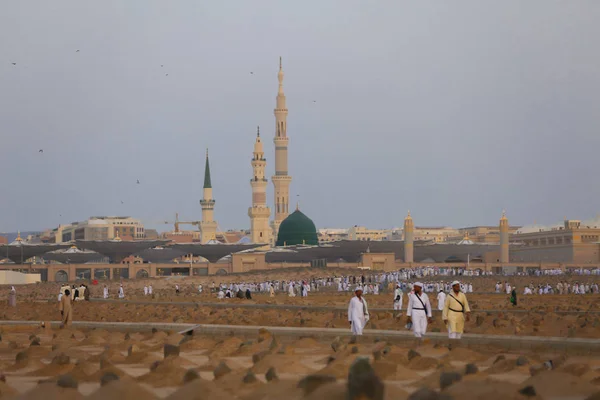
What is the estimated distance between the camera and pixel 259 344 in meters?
11.9

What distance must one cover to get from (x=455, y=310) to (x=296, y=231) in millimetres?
68485

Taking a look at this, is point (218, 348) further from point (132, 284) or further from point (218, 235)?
point (218, 235)

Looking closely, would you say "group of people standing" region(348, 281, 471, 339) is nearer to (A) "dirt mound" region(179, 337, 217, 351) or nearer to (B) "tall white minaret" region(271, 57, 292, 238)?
(A) "dirt mound" region(179, 337, 217, 351)

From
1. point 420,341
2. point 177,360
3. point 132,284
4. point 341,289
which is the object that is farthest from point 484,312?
point 132,284

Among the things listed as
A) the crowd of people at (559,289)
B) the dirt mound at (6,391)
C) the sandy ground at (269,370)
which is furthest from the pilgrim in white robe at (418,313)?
the crowd of people at (559,289)

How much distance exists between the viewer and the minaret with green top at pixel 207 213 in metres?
90.0

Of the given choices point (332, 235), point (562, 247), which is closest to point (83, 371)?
point (562, 247)

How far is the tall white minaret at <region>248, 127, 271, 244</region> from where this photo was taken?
8244cm

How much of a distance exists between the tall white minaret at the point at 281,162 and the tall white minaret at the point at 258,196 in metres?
1.16

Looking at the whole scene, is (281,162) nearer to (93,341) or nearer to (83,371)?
(93,341)

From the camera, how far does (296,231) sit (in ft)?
260

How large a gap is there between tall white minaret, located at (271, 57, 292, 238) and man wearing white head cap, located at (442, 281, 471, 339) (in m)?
69.5

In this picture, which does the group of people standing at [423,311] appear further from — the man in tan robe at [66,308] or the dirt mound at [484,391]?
the man in tan robe at [66,308]

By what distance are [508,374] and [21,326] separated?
1010 cm
